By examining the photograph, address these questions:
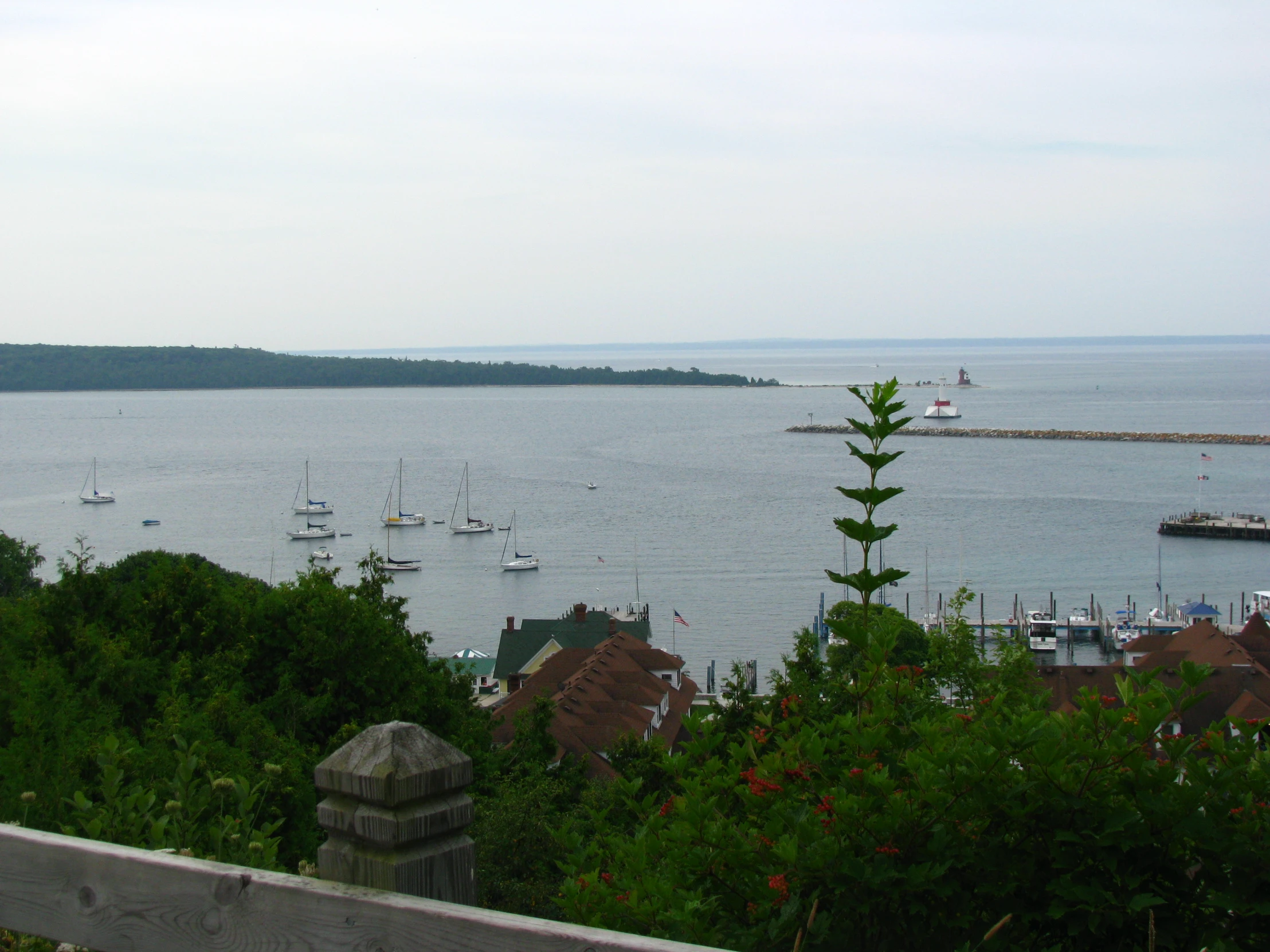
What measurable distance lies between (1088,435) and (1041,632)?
8662cm

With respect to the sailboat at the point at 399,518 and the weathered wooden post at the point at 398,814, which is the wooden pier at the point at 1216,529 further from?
the weathered wooden post at the point at 398,814

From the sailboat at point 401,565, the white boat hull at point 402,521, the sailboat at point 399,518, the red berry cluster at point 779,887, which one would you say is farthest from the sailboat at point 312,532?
the red berry cluster at point 779,887

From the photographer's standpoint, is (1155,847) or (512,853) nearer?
(1155,847)

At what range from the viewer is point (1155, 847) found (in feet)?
9.25

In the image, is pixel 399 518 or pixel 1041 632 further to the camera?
pixel 399 518

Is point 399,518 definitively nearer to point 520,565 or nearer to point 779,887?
point 520,565

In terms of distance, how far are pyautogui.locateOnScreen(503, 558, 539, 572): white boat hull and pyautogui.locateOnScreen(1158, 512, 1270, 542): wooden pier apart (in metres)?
40.5

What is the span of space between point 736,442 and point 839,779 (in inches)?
5211

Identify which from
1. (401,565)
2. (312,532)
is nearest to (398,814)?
(401,565)

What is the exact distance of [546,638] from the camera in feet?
132

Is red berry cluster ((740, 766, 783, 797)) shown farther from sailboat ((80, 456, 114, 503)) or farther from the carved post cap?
sailboat ((80, 456, 114, 503))

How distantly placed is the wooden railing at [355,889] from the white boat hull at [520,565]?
62.3m

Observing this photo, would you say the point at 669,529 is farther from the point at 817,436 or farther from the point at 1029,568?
the point at 817,436

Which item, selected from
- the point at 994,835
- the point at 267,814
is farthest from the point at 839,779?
the point at 267,814
